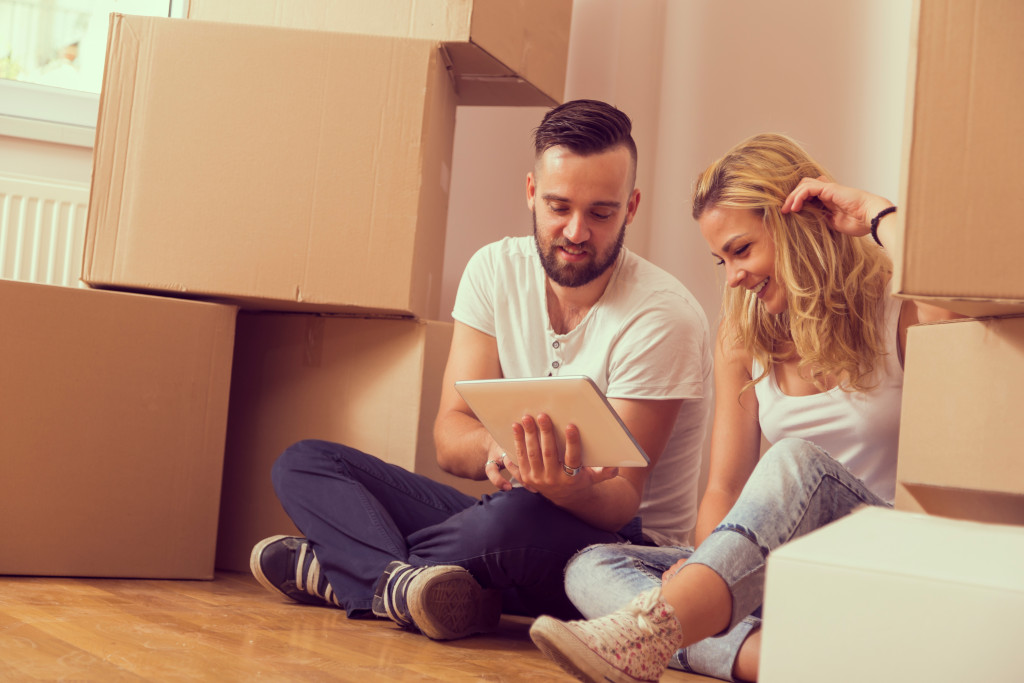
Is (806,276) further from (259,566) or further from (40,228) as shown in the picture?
(40,228)

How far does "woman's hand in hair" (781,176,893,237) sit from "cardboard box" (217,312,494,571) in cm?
62

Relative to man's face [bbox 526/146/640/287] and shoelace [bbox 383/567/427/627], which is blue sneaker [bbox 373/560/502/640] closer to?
shoelace [bbox 383/567/427/627]

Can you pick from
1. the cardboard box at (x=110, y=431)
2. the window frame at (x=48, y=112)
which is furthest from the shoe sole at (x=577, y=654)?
the window frame at (x=48, y=112)

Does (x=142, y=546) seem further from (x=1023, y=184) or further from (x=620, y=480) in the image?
(x=1023, y=184)

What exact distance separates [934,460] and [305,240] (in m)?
0.93

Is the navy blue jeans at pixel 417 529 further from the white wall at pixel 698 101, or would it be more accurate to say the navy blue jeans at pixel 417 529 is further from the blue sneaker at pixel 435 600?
the white wall at pixel 698 101

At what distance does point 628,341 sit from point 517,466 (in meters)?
0.24

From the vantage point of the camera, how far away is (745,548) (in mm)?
834

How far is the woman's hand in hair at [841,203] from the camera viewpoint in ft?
3.42

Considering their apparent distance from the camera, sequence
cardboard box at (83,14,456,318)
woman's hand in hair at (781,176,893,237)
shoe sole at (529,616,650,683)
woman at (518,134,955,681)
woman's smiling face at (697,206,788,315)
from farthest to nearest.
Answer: cardboard box at (83,14,456,318)
woman's smiling face at (697,206,788,315)
woman's hand in hair at (781,176,893,237)
woman at (518,134,955,681)
shoe sole at (529,616,650,683)

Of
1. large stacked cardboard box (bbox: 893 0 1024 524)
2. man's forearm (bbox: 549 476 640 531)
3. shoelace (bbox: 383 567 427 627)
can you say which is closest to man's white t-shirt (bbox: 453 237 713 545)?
man's forearm (bbox: 549 476 640 531)

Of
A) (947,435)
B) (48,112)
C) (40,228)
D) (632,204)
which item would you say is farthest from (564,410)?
(48,112)

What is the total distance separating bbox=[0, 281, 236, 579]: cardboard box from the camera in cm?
134

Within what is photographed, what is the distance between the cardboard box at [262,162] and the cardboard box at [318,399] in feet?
0.32
